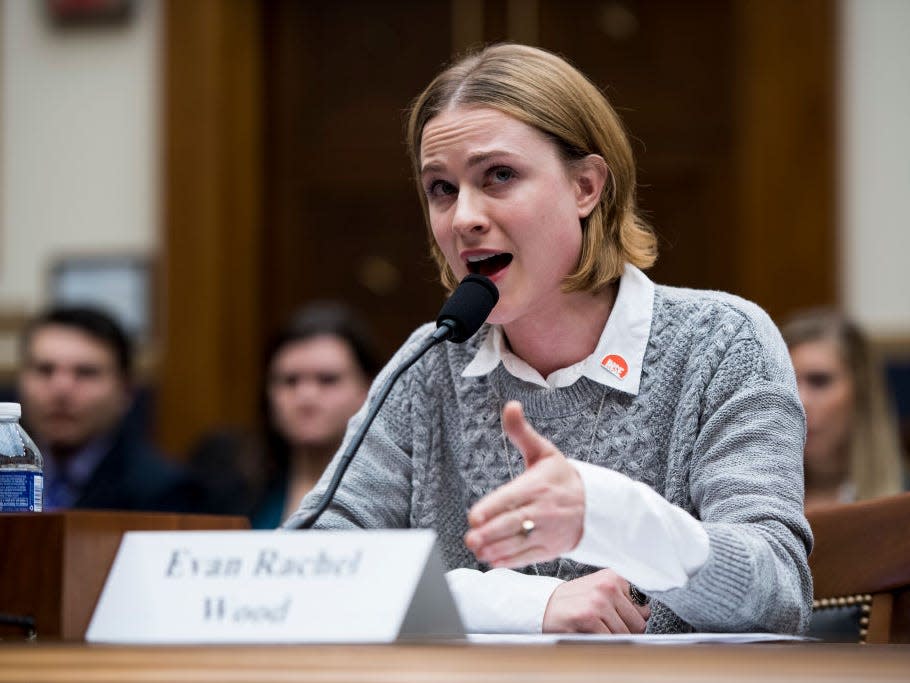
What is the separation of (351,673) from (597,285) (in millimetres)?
909

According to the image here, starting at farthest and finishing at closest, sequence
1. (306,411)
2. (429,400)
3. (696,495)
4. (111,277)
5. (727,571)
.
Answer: (111,277) → (306,411) → (429,400) → (696,495) → (727,571)

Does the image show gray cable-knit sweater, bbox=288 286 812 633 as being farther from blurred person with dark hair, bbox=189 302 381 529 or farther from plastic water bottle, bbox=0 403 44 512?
blurred person with dark hair, bbox=189 302 381 529

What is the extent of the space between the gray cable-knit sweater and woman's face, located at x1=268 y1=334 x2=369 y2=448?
151 centimetres

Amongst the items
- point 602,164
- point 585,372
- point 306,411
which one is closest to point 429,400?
point 585,372

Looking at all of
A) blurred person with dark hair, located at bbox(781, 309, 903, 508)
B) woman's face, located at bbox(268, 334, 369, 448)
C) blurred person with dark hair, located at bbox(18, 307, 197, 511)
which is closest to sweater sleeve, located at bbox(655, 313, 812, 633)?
blurred person with dark hair, located at bbox(781, 309, 903, 508)

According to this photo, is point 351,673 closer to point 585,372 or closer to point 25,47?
point 585,372

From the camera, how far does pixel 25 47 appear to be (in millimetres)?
4742

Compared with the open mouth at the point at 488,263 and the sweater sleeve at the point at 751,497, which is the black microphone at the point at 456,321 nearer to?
the open mouth at the point at 488,263

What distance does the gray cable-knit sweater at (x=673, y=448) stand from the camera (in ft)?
4.42

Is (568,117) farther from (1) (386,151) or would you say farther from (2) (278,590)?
(1) (386,151)

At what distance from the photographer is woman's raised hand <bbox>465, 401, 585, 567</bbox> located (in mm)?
1127

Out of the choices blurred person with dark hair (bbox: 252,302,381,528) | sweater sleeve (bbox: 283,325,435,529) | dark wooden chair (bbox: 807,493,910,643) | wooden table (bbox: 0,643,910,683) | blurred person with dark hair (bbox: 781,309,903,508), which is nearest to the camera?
wooden table (bbox: 0,643,910,683)

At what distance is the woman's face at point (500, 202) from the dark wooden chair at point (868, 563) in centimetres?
42

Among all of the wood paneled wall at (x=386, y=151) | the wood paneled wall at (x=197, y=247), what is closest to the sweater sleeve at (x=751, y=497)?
the wood paneled wall at (x=386, y=151)
